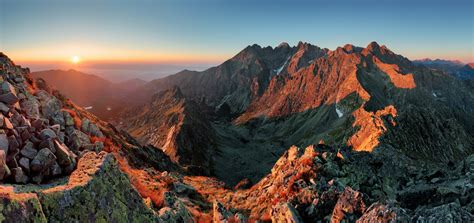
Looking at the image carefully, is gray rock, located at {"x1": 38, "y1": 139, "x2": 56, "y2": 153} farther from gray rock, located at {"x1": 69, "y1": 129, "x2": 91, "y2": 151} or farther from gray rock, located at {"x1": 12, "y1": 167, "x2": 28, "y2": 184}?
gray rock, located at {"x1": 69, "y1": 129, "x2": 91, "y2": 151}

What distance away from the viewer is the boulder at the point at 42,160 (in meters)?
16.0

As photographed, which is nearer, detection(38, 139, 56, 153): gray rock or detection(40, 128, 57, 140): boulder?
detection(38, 139, 56, 153): gray rock

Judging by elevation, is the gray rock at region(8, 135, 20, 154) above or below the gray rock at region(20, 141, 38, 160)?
above

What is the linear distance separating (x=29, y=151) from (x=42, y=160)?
821 millimetres

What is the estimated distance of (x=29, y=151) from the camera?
1648 centimetres

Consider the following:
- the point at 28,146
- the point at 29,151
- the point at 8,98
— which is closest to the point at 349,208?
the point at 29,151

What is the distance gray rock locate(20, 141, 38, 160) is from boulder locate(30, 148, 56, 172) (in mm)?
332

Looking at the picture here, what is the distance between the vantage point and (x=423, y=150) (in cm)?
11412

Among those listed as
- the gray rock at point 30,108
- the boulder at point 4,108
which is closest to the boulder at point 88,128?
the gray rock at point 30,108

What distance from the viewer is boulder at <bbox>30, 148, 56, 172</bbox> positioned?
15961 mm

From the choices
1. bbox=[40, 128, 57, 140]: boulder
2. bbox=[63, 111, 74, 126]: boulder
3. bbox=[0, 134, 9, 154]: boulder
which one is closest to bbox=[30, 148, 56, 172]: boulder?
bbox=[0, 134, 9, 154]: boulder

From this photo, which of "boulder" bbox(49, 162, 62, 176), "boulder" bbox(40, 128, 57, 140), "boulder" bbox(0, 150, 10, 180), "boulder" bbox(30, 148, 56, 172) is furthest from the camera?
"boulder" bbox(40, 128, 57, 140)

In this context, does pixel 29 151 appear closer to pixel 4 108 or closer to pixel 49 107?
pixel 4 108

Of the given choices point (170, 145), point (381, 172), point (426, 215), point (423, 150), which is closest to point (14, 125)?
point (426, 215)
